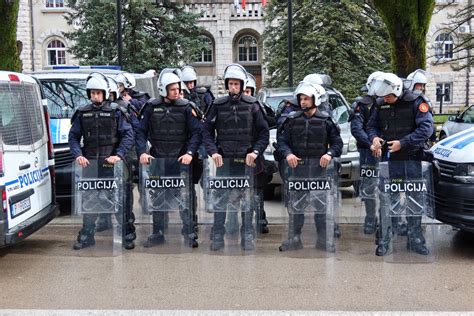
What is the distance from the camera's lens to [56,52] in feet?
123

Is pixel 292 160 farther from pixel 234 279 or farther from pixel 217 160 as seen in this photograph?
pixel 234 279

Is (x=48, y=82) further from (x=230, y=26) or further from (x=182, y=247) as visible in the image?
(x=230, y=26)

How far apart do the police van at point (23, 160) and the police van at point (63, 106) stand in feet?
5.42

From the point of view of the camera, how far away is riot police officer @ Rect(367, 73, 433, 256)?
661cm

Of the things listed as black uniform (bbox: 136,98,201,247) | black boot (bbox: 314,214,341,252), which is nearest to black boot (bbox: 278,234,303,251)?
black boot (bbox: 314,214,341,252)

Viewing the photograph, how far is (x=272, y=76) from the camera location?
27453 mm

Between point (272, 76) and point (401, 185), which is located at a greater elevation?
point (272, 76)

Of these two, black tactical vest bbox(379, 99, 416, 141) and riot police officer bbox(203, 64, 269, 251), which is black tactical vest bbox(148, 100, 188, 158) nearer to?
riot police officer bbox(203, 64, 269, 251)

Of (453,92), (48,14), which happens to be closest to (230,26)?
(48,14)

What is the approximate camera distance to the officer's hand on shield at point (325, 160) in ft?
21.9

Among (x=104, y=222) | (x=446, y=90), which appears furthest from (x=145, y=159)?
(x=446, y=90)

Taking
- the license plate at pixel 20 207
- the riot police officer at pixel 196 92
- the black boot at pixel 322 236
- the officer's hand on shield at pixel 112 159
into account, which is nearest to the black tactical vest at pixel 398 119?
the black boot at pixel 322 236

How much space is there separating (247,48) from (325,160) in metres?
33.9

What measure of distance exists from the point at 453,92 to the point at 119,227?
3572 centimetres
